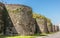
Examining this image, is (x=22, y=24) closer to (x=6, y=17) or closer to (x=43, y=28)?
(x=6, y=17)

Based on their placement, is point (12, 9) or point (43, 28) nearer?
point (12, 9)

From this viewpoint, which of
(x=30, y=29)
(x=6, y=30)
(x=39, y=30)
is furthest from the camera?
(x=39, y=30)

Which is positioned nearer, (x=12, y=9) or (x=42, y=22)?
(x=12, y=9)

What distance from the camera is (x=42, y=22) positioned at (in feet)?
118

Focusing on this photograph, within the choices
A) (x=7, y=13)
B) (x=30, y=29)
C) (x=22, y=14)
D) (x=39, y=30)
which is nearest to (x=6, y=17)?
(x=7, y=13)

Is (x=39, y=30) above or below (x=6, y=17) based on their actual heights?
below

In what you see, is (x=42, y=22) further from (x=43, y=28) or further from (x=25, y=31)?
(x=25, y=31)

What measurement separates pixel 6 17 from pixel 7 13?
0.58m

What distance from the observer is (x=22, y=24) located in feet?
82.3

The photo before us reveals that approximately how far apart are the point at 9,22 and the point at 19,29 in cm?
173

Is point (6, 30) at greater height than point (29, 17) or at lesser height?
lesser

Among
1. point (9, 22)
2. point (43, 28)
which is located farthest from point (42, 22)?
point (9, 22)

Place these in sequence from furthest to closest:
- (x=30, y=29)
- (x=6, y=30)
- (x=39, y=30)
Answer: (x=39, y=30)
(x=30, y=29)
(x=6, y=30)

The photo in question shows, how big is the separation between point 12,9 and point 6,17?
1409 mm
